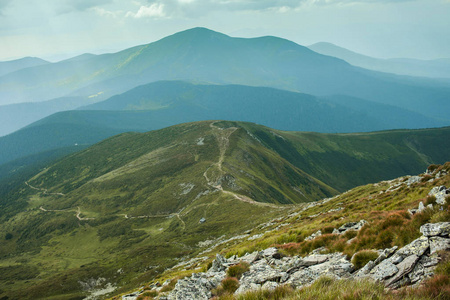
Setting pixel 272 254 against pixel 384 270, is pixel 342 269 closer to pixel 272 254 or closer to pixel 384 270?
pixel 384 270

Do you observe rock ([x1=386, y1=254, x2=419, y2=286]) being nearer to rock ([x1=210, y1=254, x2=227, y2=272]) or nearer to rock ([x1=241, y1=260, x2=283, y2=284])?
rock ([x1=241, y1=260, x2=283, y2=284])

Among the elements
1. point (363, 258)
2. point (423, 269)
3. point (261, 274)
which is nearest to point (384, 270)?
point (423, 269)

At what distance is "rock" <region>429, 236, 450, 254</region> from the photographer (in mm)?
8414

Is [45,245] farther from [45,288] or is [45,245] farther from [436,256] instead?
[436,256]

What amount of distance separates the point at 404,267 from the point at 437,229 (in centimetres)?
210

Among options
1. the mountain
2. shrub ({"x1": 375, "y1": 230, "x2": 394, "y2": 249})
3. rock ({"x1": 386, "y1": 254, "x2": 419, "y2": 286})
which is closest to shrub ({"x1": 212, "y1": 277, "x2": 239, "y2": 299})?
shrub ({"x1": 375, "y1": 230, "x2": 394, "y2": 249})

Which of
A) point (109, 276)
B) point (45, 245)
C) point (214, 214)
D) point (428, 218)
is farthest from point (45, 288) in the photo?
point (428, 218)

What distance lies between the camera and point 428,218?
11.2m

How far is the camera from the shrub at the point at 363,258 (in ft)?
35.0

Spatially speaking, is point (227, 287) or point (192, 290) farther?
point (192, 290)

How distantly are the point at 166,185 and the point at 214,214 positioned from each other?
5972cm

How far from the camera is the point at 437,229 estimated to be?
922cm

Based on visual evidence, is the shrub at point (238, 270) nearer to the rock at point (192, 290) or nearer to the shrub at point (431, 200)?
the rock at point (192, 290)

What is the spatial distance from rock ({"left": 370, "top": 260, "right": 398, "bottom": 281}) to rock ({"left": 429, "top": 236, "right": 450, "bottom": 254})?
50.7 inches
